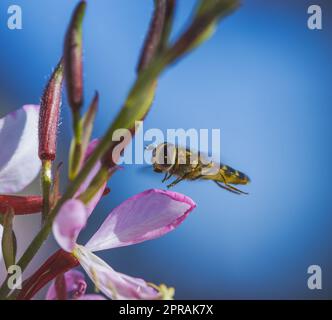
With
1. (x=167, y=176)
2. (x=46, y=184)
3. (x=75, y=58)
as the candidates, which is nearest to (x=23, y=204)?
(x=46, y=184)

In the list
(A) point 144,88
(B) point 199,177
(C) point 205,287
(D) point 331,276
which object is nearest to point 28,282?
(A) point 144,88

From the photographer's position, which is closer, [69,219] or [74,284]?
[69,219]

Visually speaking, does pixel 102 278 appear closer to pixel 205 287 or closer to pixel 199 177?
pixel 199 177

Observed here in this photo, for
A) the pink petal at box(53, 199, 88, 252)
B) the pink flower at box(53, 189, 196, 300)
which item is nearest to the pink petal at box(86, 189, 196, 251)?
the pink flower at box(53, 189, 196, 300)

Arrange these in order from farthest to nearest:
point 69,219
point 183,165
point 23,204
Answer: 1. point 183,165
2. point 23,204
3. point 69,219

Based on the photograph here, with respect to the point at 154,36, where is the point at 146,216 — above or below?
below

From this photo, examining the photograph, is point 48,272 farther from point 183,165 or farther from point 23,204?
point 183,165
